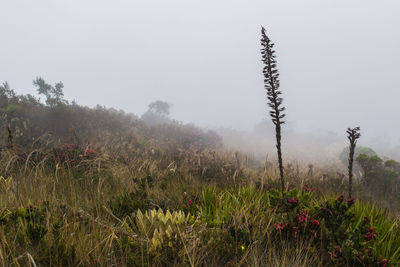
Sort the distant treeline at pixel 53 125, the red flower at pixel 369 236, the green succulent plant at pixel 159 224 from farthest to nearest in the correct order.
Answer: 1. the distant treeline at pixel 53 125
2. the green succulent plant at pixel 159 224
3. the red flower at pixel 369 236

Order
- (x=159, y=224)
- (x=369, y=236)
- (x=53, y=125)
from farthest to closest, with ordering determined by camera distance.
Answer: (x=53, y=125) → (x=159, y=224) → (x=369, y=236)

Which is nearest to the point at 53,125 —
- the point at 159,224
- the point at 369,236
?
the point at 159,224

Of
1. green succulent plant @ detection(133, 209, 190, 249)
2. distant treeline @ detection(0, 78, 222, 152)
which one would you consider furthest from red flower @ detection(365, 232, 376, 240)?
distant treeline @ detection(0, 78, 222, 152)

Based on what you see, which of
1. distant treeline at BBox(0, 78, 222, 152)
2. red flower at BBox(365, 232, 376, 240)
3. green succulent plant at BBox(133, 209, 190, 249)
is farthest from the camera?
distant treeline at BBox(0, 78, 222, 152)

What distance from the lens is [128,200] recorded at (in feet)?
11.3

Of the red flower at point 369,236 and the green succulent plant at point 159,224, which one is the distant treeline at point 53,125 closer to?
the green succulent plant at point 159,224

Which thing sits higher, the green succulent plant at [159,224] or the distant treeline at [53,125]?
the distant treeline at [53,125]

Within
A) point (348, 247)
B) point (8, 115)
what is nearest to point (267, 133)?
point (8, 115)

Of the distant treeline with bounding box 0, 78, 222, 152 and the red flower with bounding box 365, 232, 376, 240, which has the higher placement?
the distant treeline with bounding box 0, 78, 222, 152

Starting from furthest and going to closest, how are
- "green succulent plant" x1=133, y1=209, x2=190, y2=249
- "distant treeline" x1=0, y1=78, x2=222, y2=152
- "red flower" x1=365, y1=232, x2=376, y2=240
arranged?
1. "distant treeline" x1=0, y1=78, x2=222, y2=152
2. "green succulent plant" x1=133, y1=209, x2=190, y2=249
3. "red flower" x1=365, y1=232, x2=376, y2=240

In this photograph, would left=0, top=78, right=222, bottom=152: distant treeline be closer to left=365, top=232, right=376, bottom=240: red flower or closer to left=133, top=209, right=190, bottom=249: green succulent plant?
left=133, top=209, right=190, bottom=249: green succulent plant

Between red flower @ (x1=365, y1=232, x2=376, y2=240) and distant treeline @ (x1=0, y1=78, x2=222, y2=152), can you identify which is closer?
red flower @ (x1=365, y1=232, x2=376, y2=240)

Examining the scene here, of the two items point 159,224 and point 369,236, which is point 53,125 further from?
point 369,236

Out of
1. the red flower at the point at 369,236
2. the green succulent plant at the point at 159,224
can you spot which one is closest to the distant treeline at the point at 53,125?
the green succulent plant at the point at 159,224
